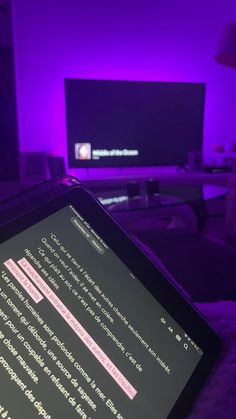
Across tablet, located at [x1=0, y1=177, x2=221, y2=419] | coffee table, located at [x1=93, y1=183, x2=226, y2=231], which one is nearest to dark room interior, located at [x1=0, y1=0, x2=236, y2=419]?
coffee table, located at [x1=93, y1=183, x2=226, y2=231]

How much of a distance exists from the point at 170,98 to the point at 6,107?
1.51m

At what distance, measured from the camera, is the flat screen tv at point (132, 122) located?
3408 millimetres

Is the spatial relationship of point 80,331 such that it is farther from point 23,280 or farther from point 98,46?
point 98,46

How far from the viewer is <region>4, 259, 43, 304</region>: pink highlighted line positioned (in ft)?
0.98

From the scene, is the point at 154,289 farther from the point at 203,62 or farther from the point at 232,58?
the point at 203,62

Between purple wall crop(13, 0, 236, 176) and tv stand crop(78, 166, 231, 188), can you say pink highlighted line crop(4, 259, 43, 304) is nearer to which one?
tv stand crop(78, 166, 231, 188)

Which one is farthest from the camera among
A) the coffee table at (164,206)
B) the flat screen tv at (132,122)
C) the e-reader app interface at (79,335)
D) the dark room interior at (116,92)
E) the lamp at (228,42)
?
the flat screen tv at (132,122)

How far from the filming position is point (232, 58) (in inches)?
122

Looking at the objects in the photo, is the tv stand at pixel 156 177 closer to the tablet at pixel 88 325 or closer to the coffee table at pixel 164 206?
the coffee table at pixel 164 206

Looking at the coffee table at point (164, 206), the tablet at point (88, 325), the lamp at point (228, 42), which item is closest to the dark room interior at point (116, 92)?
the lamp at point (228, 42)

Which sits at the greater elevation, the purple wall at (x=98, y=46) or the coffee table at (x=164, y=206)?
the purple wall at (x=98, y=46)

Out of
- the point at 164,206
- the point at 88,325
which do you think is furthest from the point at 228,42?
the point at 88,325

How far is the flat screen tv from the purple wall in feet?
0.63

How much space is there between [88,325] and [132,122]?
11.1ft
